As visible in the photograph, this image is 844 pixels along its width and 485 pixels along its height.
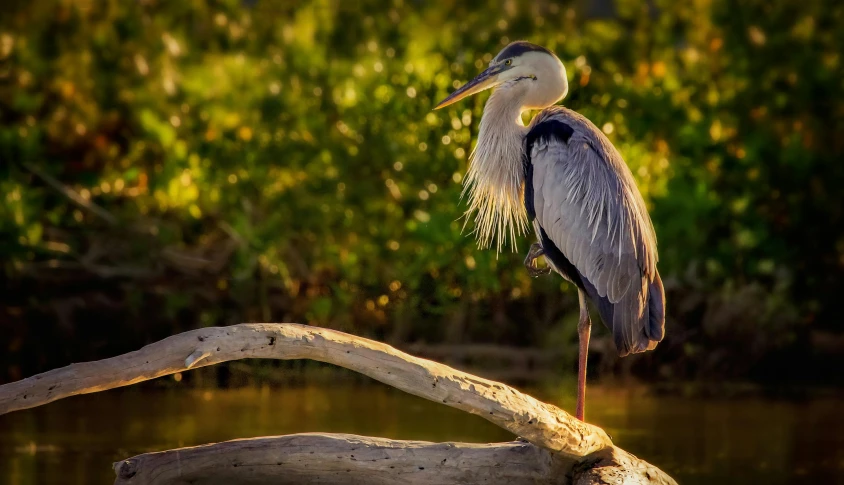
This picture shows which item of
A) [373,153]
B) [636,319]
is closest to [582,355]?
[636,319]

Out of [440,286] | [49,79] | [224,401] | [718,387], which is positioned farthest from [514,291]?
[49,79]

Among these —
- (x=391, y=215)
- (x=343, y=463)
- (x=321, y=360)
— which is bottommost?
(x=343, y=463)

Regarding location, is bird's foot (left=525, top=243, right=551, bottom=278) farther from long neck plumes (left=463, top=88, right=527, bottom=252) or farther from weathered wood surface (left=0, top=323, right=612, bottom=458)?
weathered wood surface (left=0, top=323, right=612, bottom=458)

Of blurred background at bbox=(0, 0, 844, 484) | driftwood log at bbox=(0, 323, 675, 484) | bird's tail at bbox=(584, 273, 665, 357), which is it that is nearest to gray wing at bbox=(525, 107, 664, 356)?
bird's tail at bbox=(584, 273, 665, 357)

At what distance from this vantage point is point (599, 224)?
20.8 feet

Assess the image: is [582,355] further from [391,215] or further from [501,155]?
[391,215]

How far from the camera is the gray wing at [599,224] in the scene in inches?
242

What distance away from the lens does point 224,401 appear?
9984mm

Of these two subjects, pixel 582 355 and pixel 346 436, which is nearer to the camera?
pixel 346 436

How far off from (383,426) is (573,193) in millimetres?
2989

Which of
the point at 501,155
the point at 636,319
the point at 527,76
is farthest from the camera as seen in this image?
the point at 501,155

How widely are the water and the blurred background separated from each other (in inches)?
3.7

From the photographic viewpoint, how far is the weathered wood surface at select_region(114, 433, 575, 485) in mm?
5902

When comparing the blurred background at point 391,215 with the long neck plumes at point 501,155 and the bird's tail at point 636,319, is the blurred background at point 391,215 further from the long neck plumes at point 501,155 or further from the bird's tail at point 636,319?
the bird's tail at point 636,319
